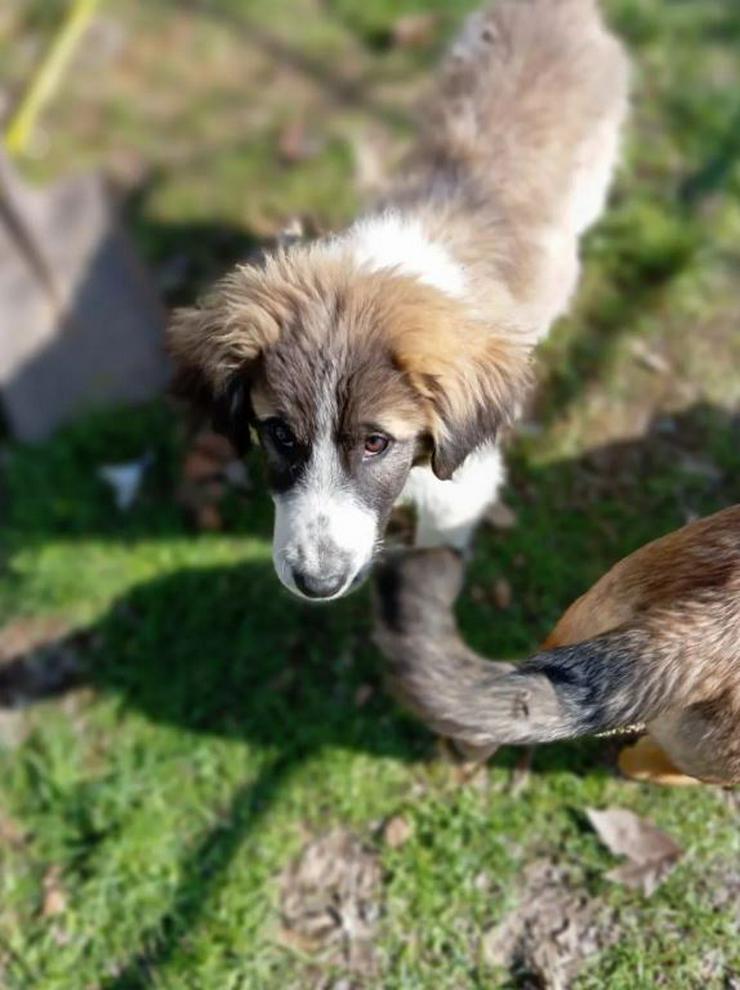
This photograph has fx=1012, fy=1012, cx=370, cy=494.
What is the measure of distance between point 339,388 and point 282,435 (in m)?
0.22

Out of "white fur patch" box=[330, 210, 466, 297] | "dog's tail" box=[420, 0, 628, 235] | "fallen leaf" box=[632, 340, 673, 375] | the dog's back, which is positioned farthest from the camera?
"fallen leaf" box=[632, 340, 673, 375]

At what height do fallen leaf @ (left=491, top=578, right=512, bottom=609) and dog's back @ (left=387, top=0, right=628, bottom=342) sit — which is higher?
dog's back @ (left=387, top=0, right=628, bottom=342)

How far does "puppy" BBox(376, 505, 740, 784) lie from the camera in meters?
2.56

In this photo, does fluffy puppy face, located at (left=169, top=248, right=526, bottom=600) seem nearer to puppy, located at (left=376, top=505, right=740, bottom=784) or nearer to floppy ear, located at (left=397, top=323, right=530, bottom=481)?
floppy ear, located at (left=397, top=323, right=530, bottom=481)

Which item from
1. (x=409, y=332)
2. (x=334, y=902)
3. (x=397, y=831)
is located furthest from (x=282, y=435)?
(x=334, y=902)

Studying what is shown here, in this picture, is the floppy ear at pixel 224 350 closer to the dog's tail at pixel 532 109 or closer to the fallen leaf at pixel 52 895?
the dog's tail at pixel 532 109

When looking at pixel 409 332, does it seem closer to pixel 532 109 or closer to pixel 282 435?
pixel 282 435

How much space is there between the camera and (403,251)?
10.3ft

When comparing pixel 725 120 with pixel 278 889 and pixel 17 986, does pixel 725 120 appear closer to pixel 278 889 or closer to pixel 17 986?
pixel 278 889

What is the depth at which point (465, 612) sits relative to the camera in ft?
13.1

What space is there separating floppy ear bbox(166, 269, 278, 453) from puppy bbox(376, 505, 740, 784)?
0.75m

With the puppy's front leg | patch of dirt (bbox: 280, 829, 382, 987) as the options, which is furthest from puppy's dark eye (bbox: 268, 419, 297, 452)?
patch of dirt (bbox: 280, 829, 382, 987)

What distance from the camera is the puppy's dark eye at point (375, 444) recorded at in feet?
9.05

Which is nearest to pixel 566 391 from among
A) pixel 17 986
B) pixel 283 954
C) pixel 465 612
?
pixel 465 612
